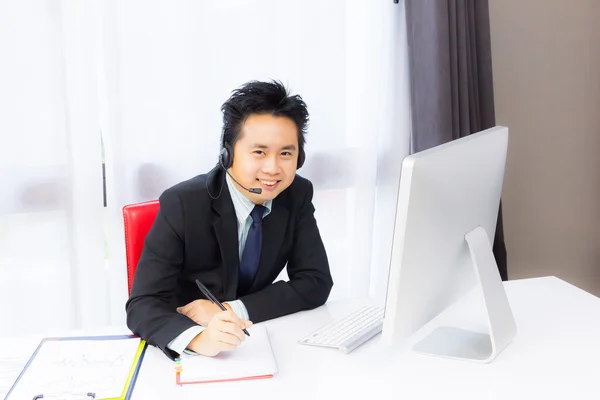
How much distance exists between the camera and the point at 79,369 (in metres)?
1.25

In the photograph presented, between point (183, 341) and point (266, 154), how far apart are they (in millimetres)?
459

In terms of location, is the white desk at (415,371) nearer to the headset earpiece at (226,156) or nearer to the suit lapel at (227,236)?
the suit lapel at (227,236)

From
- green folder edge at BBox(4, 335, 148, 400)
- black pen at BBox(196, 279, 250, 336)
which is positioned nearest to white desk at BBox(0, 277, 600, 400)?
green folder edge at BBox(4, 335, 148, 400)

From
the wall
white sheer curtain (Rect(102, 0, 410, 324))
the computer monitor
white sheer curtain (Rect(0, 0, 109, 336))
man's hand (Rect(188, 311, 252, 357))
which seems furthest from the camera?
the wall

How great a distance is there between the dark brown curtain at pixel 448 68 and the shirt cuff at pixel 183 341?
1394 millimetres

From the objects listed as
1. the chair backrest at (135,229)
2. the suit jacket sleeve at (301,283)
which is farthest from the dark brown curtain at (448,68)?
the chair backrest at (135,229)

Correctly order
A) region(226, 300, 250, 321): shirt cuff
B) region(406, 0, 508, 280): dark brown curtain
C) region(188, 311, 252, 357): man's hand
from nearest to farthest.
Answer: region(188, 311, 252, 357): man's hand, region(226, 300, 250, 321): shirt cuff, region(406, 0, 508, 280): dark brown curtain

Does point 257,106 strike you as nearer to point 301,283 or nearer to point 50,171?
point 301,283

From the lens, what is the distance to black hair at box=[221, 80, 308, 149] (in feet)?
5.16

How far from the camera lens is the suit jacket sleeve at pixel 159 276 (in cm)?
139

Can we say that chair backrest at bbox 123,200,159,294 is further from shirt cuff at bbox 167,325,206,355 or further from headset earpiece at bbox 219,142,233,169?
shirt cuff at bbox 167,325,206,355

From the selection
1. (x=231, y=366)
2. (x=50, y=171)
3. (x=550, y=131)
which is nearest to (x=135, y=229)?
(x=231, y=366)

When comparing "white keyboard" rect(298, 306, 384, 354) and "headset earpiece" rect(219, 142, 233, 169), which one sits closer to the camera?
"white keyboard" rect(298, 306, 384, 354)

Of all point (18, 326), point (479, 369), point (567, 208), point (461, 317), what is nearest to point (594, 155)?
point (567, 208)
